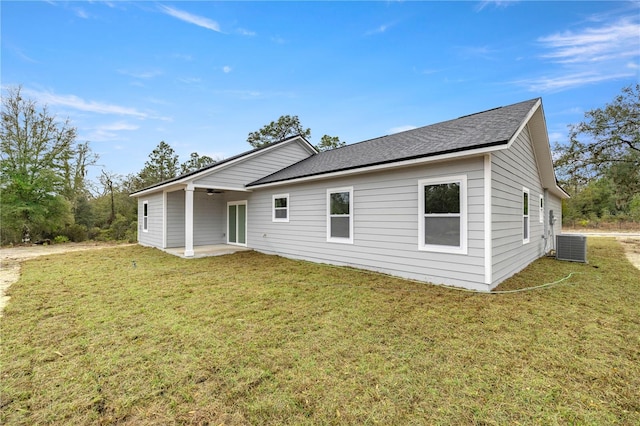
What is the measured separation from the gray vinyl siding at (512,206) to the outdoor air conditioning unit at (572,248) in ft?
3.01

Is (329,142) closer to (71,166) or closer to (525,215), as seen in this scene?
(71,166)

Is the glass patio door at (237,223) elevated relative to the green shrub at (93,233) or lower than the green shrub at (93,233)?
elevated

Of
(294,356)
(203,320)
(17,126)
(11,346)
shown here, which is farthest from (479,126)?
(17,126)

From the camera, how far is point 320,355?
274 centimetres

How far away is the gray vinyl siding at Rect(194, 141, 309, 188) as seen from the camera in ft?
31.7

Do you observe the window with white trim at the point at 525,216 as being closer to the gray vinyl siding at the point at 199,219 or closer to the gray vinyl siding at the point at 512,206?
the gray vinyl siding at the point at 512,206

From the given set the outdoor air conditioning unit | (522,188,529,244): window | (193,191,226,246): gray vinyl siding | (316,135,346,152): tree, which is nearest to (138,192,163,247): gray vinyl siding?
(193,191,226,246): gray vinyl siding

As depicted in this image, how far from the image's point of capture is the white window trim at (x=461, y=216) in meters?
5.03

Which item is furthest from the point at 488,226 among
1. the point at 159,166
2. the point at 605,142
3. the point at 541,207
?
the point at 159,166

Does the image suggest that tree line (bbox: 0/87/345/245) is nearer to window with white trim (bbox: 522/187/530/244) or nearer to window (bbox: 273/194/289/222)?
window (bbox: 273/194/289/222)

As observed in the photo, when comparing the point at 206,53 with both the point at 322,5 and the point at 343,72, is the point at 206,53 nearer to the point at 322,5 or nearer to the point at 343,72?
the point at 322,5

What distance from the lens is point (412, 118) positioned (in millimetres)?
15562

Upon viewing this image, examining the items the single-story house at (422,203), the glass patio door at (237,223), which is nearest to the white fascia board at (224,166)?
the single-story house at (422,203)

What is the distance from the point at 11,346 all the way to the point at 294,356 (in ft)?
10.4
